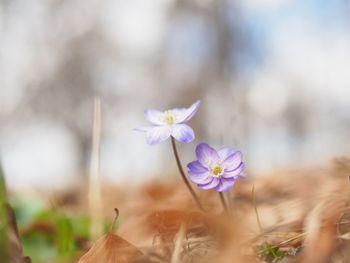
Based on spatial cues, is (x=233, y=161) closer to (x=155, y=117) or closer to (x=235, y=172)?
(x=235, y=172)

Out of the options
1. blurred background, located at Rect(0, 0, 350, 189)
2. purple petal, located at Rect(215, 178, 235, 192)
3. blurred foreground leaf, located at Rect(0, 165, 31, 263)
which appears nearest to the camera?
blurred foreground leaf, located at Rect(0, 165, 31, 263)

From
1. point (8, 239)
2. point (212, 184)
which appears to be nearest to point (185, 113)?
point (212, 184)

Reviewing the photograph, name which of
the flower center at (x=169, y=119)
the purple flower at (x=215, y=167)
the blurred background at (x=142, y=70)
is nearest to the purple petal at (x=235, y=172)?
the purple flower at (x=215, y=167)

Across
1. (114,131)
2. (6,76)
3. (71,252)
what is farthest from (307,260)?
(6,76)

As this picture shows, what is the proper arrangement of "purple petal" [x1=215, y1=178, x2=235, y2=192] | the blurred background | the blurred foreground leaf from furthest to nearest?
the blurred background < "purple petal" [x1=215, y1=178, x2=235, y2=192] < the blurred foreground leaf

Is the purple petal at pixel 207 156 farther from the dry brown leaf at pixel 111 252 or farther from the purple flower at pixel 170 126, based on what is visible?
the dry brown leaf at pixel 111 252

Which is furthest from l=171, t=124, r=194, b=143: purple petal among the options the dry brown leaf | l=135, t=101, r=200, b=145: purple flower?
the dry brown leaf

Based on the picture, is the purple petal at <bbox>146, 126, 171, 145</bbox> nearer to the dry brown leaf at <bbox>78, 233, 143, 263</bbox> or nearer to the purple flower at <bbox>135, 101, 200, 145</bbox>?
the purple flower at <bbox>135, 101, 200, 145</bbox>
